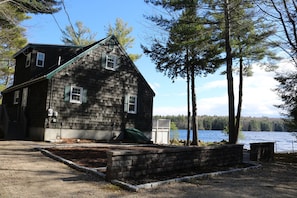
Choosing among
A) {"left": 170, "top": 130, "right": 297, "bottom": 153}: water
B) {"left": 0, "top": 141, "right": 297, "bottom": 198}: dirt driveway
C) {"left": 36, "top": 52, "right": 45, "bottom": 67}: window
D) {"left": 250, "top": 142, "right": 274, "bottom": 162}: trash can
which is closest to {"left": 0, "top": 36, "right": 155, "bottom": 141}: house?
{"left": 36, "top": 52, "right": 45, "bottom": 67}: window

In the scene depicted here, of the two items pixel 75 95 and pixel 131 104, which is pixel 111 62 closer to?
pixel 131 104

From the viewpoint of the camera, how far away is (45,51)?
736 inches

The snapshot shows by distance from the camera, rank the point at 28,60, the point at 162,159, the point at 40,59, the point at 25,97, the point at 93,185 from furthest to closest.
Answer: the point at 28,60 → the point at 40,59 → the point at 25,97 → the point at 162,159 → the point at 93,185

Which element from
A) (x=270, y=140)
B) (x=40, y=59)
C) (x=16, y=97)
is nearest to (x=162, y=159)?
(x=40, y=59)

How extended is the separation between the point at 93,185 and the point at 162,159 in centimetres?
222

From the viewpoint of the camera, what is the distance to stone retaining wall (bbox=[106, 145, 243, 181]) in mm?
6191

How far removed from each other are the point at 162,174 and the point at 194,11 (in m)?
9.72

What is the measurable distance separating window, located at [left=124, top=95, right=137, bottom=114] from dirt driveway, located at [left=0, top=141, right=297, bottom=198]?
1084 cm

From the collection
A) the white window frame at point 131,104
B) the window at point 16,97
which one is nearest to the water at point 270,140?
the white window frame at point 131,104

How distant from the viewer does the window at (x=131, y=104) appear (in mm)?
18656

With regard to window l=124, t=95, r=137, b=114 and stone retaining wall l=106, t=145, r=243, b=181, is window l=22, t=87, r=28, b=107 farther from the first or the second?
stone retaining wall l=106, t=145, r=243, b=181

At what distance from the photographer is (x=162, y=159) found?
727cm

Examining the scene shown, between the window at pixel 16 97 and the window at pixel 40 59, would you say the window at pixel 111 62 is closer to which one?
the window at pixel 40 59

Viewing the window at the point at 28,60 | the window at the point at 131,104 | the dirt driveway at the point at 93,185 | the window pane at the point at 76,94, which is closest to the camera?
the dirt driveway at the point at 93,185
